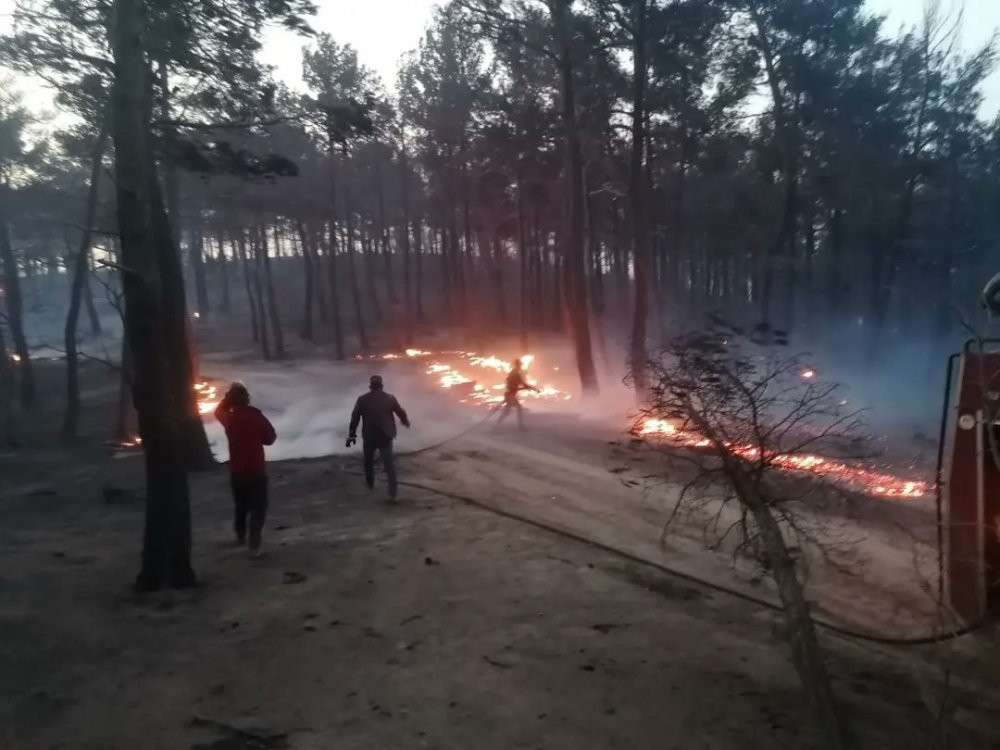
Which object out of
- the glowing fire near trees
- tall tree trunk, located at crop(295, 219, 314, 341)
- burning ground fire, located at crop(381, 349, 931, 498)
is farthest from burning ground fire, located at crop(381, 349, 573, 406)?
the glowing fire near trees

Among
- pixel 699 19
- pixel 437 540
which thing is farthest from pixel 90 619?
pixel 699 19

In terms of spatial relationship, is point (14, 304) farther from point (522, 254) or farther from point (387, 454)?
point (387, 454)

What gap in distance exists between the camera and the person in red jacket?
33.3ft

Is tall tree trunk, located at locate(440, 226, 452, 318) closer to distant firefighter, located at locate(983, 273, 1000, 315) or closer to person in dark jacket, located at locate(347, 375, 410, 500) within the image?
person in dark jacket, located at locate(347, 375, 410, 500)

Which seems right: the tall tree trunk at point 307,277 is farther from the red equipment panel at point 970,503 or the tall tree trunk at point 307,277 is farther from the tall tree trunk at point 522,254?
the red equipment panel at point 970,503

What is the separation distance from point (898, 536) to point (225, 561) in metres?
9.36

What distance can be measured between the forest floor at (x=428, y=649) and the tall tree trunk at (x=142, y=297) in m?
0.90

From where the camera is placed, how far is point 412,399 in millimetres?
28312

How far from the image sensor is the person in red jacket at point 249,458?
10164 millimetres

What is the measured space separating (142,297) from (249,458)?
240cm

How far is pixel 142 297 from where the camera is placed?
8586 mm

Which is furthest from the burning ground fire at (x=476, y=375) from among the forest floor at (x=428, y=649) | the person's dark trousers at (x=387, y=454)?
the forest floor at (x=428, y=649)

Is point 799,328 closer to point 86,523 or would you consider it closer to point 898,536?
point 898,536

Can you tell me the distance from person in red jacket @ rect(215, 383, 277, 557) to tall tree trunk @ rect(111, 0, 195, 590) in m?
1.29
